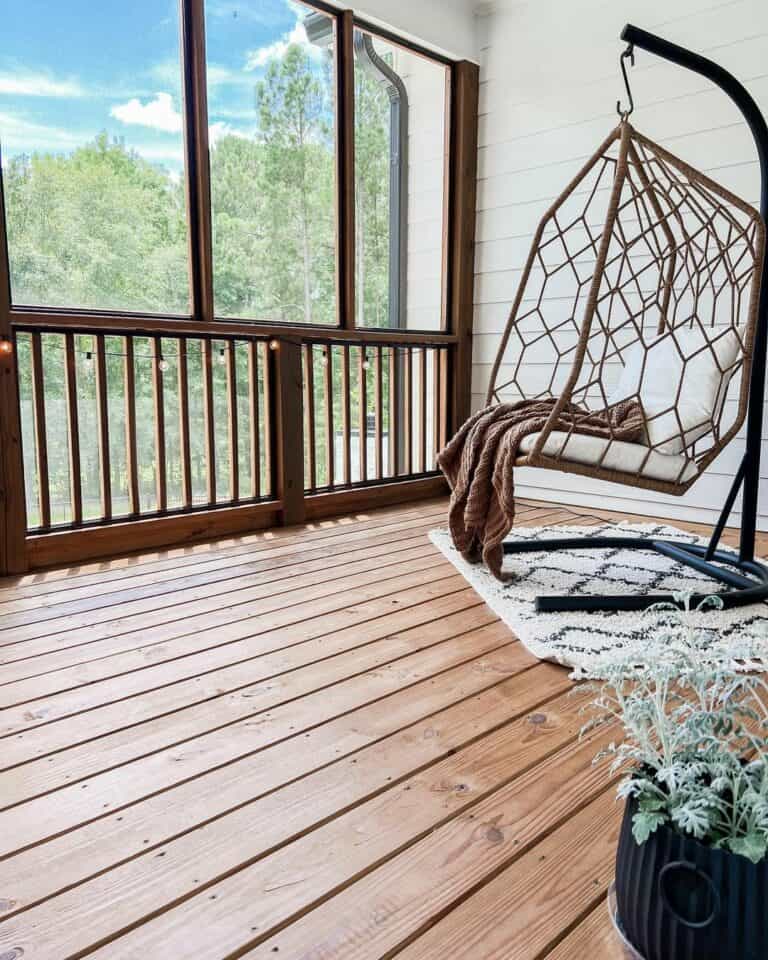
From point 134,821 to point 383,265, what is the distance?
341 cm

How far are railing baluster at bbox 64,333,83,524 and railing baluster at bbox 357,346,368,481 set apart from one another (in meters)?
1.45

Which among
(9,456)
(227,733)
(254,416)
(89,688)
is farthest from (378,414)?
(227,733)

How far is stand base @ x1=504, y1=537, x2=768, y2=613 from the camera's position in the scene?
2.19 metres

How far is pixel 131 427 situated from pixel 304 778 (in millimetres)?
2036

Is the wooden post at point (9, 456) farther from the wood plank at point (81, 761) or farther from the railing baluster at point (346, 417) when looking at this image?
the railing baluster at point (346, 417)

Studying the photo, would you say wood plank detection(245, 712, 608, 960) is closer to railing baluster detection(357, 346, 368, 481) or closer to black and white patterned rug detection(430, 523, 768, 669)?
black and white patterned rug detection(430, 523, 768, 669)

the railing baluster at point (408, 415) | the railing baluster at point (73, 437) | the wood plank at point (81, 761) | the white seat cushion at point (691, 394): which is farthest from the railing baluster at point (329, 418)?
the wood plank at point (81, 761)

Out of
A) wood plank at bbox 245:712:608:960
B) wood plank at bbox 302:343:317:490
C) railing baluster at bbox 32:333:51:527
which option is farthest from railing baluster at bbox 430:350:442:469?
wood plank at bbox 245:712:608:960

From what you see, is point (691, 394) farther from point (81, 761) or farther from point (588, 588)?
point (81, 761)

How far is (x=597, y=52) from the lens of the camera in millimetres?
3650

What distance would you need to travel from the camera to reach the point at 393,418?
415 centimetres

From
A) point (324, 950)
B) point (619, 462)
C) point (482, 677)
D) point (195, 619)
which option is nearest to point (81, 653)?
point (195, 619)

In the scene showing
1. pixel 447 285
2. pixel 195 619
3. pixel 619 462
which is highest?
pixel 447 285

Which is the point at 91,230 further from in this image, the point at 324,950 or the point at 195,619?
the point at 324,950
